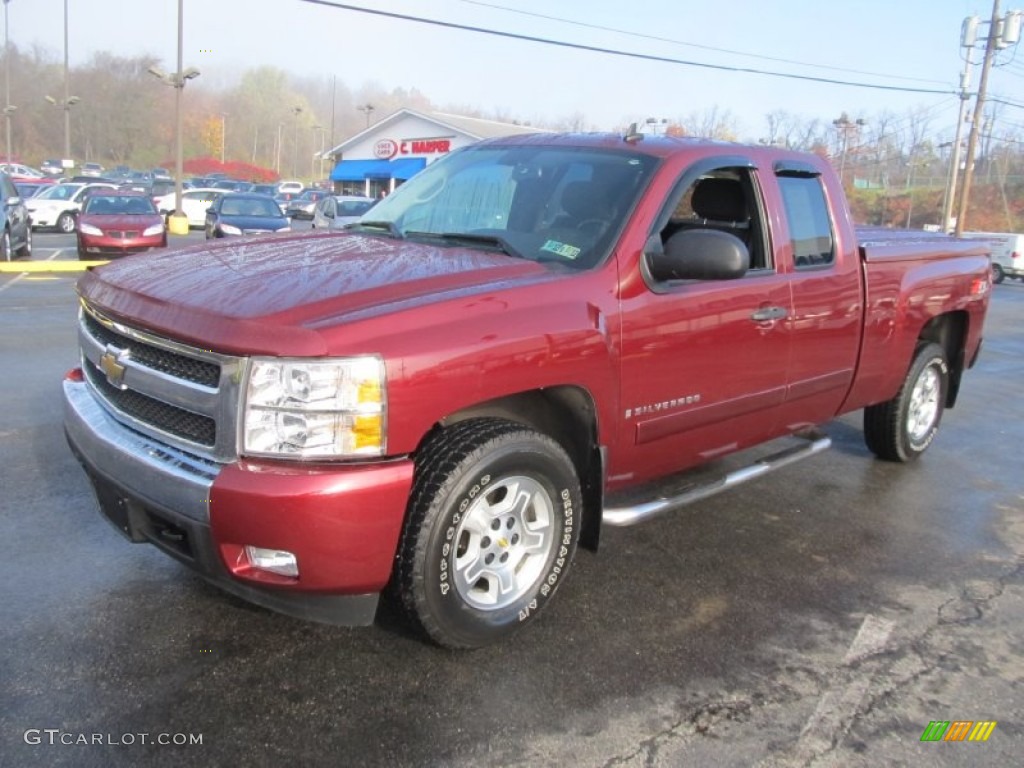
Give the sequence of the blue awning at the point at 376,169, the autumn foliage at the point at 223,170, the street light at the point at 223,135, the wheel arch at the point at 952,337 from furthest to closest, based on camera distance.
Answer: the street light at the point at 223,135 < the autumn foliage at the point at 223,170 < the blue awning at the point at 376,169 < the wheel arch at the point at 952,337

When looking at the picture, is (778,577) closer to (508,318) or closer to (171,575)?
(508,318)

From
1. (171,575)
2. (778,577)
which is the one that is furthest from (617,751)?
(171,575)

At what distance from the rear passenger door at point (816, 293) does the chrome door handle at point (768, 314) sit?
0.10 m

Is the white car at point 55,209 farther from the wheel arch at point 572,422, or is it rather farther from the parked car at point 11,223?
the wheel arch at point 572,422

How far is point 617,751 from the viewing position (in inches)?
103

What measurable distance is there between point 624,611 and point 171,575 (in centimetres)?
192

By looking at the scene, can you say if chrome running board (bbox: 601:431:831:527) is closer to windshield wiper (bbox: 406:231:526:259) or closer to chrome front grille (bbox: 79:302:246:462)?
windshield wiper (bbox: 406:231:526:259)

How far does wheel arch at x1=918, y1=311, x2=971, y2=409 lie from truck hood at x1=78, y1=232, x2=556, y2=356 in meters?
3.77

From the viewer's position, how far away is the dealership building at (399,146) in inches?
1848

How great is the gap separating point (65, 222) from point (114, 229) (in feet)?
33.2

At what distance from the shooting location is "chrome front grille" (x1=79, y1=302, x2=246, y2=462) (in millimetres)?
2605

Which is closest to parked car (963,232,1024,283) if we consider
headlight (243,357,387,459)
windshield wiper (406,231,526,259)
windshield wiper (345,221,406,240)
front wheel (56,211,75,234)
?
windshield wiper (345,221,406,240)

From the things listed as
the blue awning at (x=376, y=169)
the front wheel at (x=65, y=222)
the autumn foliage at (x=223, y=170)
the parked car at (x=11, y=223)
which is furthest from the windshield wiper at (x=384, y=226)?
the autumn foliage at (x=223, y=170)

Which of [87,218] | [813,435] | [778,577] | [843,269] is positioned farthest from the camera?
[87,218]
